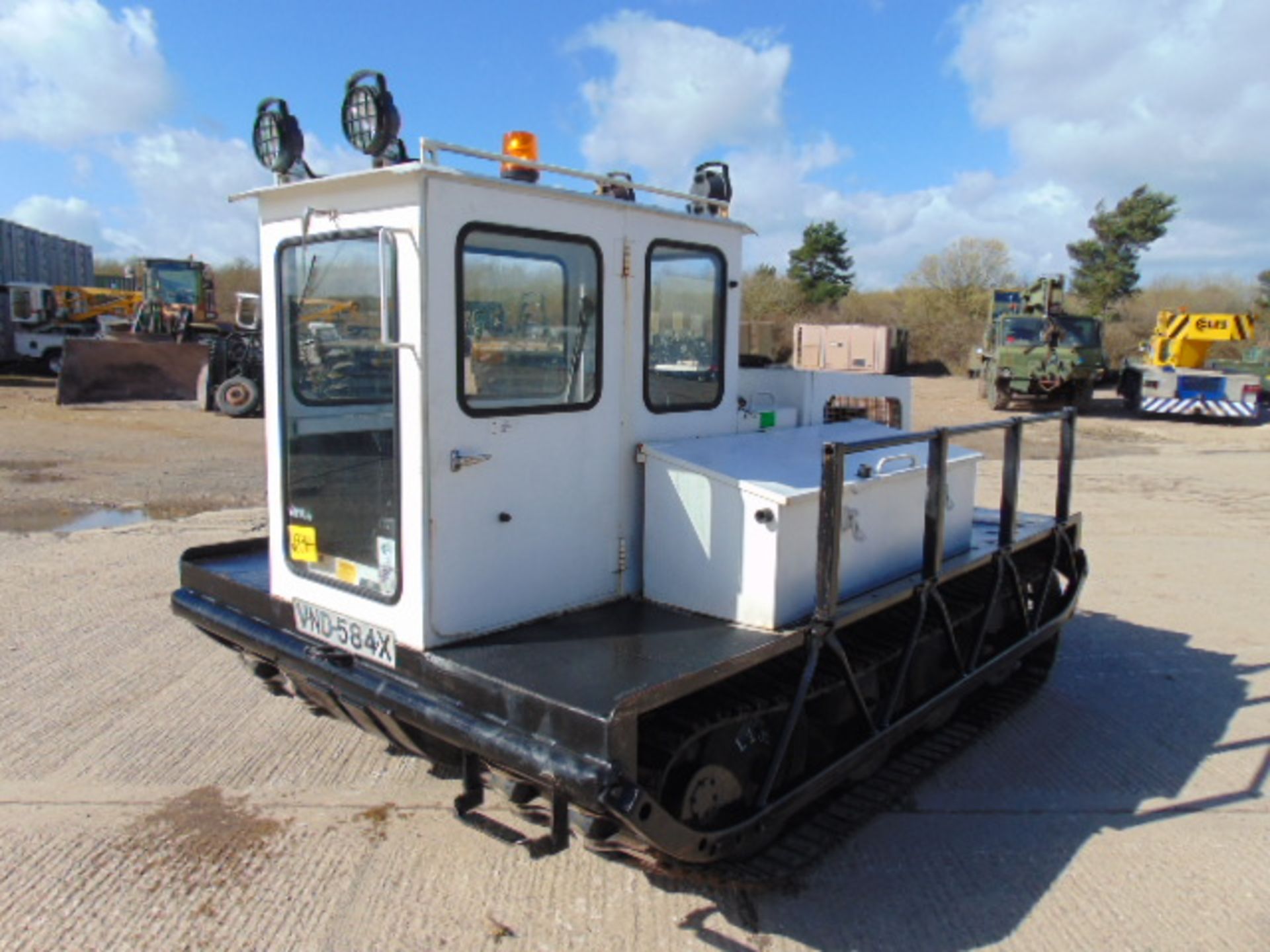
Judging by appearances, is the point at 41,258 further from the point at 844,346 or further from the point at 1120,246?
the point at 1120,246

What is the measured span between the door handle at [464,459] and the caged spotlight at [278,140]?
1176 millimetres

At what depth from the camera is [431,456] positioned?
3057 millimetres

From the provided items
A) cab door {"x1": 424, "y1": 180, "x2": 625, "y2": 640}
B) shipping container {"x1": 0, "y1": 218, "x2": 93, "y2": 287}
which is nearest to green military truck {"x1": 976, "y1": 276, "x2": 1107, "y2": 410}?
cab door {"x1": 424, "y1": 180, "x2": 625, "y2": 640}

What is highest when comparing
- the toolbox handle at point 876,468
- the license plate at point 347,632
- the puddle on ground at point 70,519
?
the toolbox handle at point 876,468

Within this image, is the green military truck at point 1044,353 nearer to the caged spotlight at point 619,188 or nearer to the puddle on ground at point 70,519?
the puddle on ground at point 70,519

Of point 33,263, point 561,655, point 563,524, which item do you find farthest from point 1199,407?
point 33,263

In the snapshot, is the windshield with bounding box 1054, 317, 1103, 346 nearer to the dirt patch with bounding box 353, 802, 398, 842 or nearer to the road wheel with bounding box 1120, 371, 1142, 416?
the road wheel with bounding box 1120, 371, 1142, 416

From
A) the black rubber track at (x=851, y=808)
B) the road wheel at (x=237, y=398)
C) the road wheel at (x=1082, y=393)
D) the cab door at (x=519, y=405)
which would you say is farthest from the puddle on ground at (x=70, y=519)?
the road wheel at (x=1082, y=393)

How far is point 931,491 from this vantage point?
3988 millimetres

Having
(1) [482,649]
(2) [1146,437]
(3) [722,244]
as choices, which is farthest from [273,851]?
(2) [1146,437]

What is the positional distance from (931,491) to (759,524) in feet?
3.33

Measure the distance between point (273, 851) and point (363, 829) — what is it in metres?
0.32

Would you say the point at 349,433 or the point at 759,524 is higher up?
the point at 349,433

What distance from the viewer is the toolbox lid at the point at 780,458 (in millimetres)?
3436
